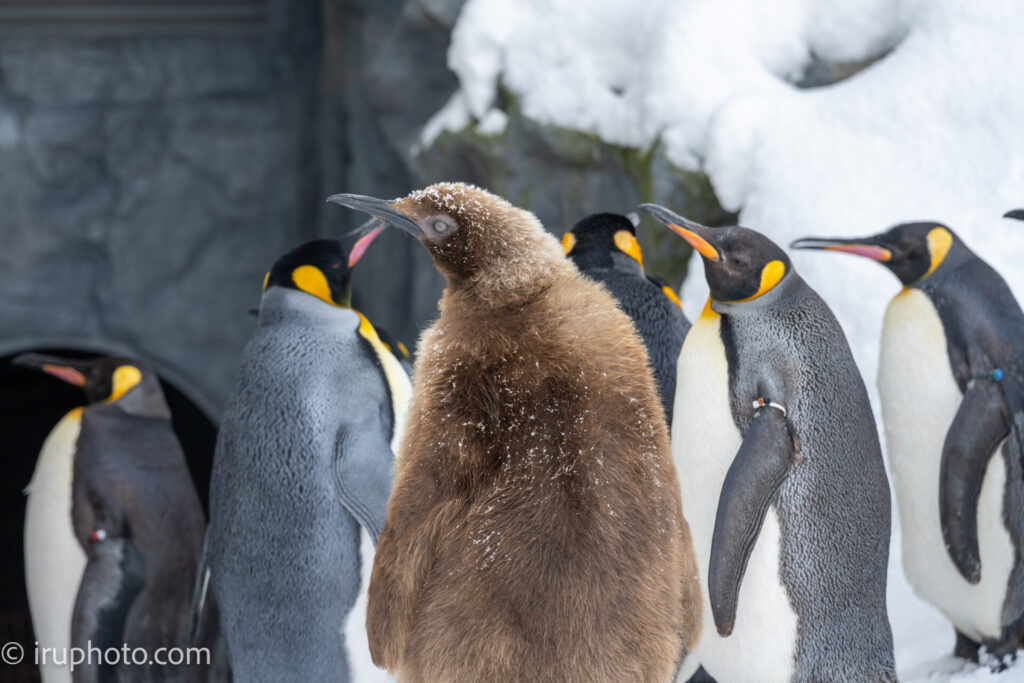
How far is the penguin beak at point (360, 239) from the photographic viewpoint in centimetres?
169

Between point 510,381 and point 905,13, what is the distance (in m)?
2.13

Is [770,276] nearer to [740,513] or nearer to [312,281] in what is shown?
[740,513]

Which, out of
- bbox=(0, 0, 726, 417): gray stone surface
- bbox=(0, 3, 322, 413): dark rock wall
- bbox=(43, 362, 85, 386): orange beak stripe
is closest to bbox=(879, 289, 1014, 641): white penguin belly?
bbox=(43, 362, 85, 386): orange beak stripe

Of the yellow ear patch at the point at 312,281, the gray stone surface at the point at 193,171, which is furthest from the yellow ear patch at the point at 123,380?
the gray stone surface at the point at 193,171

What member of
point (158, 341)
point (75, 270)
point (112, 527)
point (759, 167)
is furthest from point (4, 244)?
point (759, 167)

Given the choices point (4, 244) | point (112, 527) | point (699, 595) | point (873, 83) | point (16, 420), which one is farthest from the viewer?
point (16, 420)

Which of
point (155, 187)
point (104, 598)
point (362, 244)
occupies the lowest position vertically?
point (155, 187)

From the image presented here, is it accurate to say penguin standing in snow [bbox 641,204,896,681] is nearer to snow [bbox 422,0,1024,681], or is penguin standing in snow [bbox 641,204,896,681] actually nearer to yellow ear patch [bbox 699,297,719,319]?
yellow ear patch [bbox 699,297,719,319]

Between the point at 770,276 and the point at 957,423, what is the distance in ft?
1.60

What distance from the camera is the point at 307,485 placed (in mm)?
1721

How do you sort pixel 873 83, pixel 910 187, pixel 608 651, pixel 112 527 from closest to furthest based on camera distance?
pixel 608 651 → pixel 112 527 → pixel 910 187 → pixel 873 83

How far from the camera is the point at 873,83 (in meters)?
2.46

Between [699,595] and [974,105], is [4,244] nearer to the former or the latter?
[974,105]

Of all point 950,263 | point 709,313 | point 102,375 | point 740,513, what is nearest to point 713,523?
point 740,513
